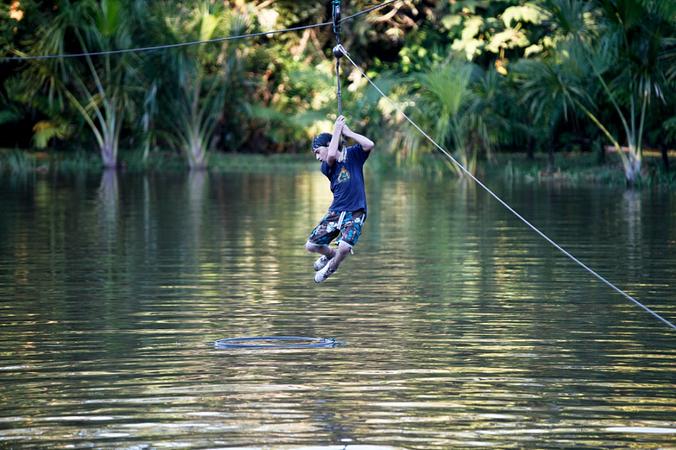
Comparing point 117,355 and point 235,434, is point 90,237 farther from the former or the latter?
point 235,434

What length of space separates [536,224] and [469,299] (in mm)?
7970

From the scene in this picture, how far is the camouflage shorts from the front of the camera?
1112 cm

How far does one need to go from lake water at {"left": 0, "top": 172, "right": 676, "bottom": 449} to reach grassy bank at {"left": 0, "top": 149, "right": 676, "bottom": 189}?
38.0 ft

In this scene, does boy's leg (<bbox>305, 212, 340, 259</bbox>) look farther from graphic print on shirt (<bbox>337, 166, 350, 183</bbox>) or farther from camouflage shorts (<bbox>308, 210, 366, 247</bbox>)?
graphic print on shirt (<bbox>337, 166, 350, 183</bbox>)

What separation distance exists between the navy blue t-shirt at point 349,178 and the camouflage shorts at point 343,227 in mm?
67

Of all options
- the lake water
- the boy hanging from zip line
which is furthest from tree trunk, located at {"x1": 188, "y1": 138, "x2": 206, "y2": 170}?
the boy hanging from zip line

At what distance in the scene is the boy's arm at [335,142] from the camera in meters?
10.7

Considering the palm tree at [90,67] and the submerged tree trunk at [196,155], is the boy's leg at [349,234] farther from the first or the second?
the submerged tree trunk at [196,155]

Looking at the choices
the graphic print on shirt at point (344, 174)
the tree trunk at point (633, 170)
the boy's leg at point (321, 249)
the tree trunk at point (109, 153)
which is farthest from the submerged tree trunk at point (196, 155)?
the graphic print on shirt at point (344, 174)

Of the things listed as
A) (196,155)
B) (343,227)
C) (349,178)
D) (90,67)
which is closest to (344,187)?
(349,178)

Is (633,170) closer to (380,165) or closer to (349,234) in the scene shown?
(380,165)

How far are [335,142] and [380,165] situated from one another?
27.1 metres

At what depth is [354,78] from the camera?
4350 centimetres

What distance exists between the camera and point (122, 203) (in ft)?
80.9
